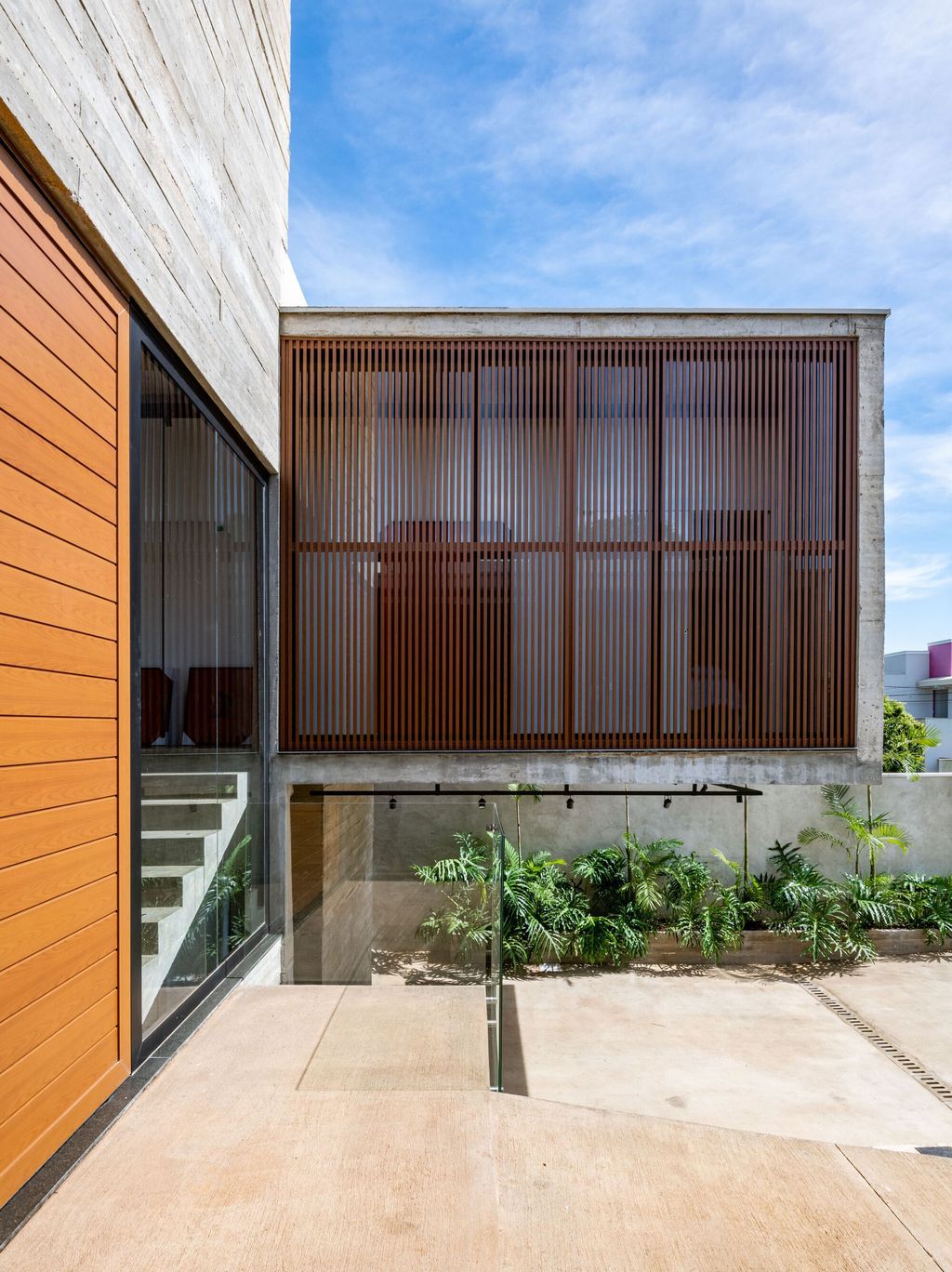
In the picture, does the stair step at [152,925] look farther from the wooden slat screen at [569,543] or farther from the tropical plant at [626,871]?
the tropical plant at [626,871]

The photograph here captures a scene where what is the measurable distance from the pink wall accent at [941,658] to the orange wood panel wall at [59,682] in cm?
3002

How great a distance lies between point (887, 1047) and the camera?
5734 mm

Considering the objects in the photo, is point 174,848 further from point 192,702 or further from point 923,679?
point 923,679

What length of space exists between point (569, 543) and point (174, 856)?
3.52m

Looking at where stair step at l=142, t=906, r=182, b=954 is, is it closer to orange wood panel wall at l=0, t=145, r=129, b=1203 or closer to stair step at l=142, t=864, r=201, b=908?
stair step at l=142, t=864, r=201, b=908

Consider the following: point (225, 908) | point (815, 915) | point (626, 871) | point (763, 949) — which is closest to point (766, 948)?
point (763, 949)

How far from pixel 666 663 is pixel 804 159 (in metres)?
5.65

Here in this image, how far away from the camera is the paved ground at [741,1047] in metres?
4.80

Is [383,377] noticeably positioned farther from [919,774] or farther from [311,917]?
[919,774]

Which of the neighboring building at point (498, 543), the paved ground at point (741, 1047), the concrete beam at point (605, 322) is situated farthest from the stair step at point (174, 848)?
the concrete beam at point (605, 322)

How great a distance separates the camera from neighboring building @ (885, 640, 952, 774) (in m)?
26.6

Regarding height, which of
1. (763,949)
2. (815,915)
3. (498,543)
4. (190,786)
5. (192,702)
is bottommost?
(763,949)

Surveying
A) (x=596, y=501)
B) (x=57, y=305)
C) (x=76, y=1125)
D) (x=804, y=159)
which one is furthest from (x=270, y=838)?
(x=804, y=159)

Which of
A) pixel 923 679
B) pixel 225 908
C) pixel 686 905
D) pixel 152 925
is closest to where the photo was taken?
pixel 152 925
